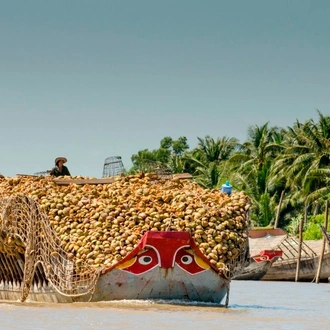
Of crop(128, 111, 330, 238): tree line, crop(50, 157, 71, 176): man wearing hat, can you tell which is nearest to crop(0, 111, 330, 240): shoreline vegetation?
crop(128, 111, 330, 238): tree line

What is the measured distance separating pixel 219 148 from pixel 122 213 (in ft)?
135

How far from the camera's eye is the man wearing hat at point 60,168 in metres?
19.2

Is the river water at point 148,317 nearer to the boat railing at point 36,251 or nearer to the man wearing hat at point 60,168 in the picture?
the boat railing at point 36,251

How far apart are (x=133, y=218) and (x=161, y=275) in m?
1.05

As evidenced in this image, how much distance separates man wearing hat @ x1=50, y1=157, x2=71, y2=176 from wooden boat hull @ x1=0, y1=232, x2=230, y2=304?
3978 millimetres

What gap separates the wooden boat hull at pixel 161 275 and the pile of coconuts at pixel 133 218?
23 centimetres

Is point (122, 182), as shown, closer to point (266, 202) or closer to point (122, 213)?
point (122, 213)

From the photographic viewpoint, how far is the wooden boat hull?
49.3ft

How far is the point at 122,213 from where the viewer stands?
15.7m

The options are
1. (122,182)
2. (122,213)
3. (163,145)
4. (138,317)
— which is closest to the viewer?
(138,317)

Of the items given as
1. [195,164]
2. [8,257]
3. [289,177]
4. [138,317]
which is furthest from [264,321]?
[195,164]

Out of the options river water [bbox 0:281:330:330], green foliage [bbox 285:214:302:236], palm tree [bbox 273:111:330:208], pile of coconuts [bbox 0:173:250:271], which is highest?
palm tree [bbox 273:111:330:208]

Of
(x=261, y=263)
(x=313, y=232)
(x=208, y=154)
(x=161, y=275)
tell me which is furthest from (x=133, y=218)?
(x=208, y=154)

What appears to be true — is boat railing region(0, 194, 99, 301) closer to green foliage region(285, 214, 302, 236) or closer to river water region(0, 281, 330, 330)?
river water region(0, 281, 330, 330)
